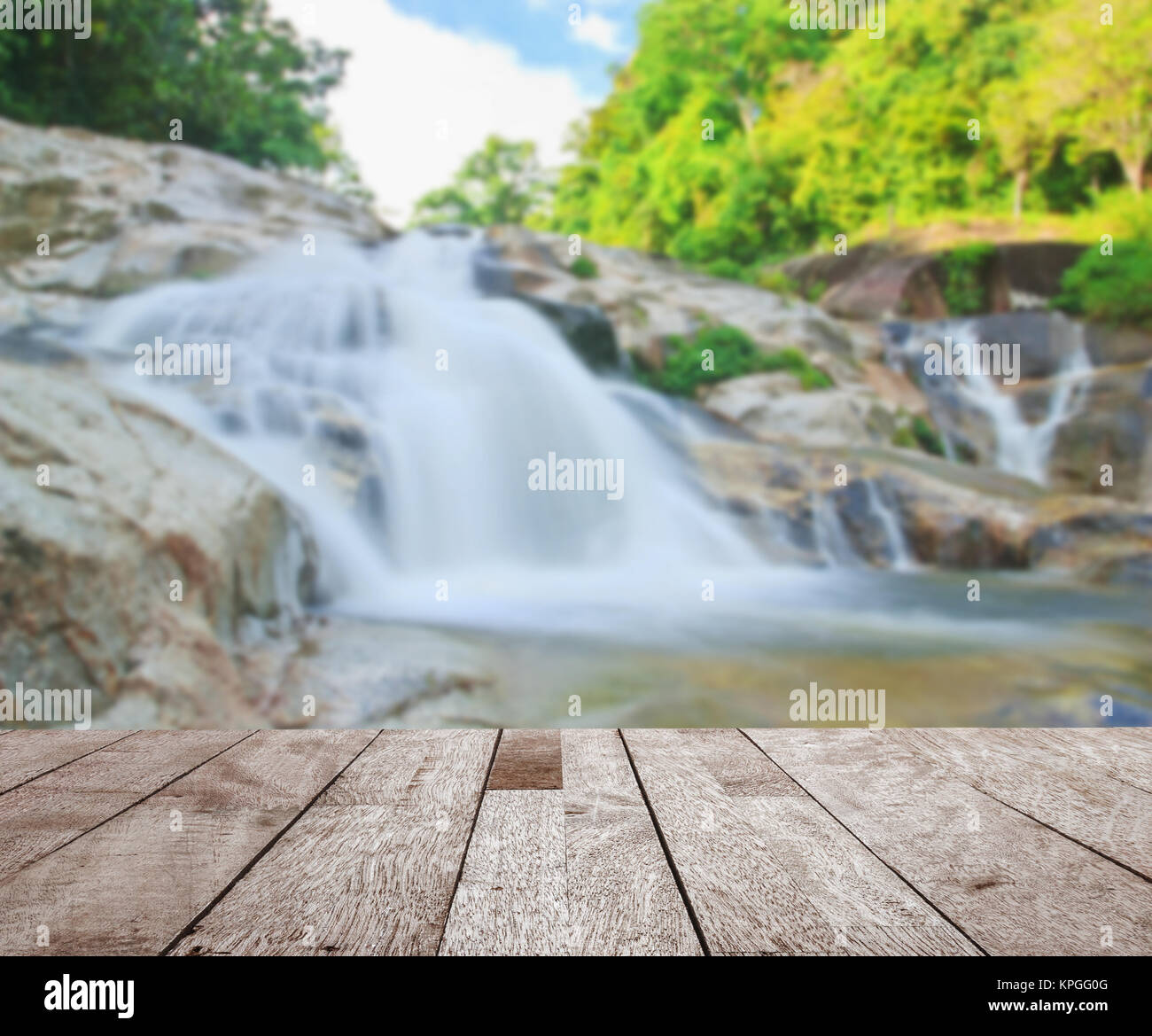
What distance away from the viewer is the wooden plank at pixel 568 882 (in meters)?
0.95

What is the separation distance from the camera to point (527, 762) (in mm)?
1746

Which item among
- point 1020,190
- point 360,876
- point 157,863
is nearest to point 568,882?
point 360,876

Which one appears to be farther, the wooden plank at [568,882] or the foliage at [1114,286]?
the foliage at [1114,286]

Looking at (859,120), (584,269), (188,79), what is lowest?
(584,269)

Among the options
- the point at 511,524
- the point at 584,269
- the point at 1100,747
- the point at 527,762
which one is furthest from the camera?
the point at 584,269

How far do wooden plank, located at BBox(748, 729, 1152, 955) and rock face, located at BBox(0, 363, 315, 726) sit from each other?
1.30 m

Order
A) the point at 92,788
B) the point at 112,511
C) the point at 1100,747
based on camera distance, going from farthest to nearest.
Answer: the point at 112,511
the point at 1100,747
the point at 92,788

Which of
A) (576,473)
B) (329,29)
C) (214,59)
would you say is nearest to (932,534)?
(576,473)

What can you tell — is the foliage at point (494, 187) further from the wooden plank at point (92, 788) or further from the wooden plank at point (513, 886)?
the wooden plank at point (513, 886)

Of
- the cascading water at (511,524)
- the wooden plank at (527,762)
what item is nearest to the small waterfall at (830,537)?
the cascading water at (511,524)

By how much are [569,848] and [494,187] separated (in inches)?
85.1

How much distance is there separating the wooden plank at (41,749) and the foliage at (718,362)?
6.37 ft

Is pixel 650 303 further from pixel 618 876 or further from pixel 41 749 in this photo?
pixel 618 876

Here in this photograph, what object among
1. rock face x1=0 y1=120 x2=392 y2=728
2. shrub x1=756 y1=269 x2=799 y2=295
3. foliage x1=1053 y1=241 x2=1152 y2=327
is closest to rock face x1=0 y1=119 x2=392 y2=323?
rock face x1=0 y1=120 x2=392 y2=728
